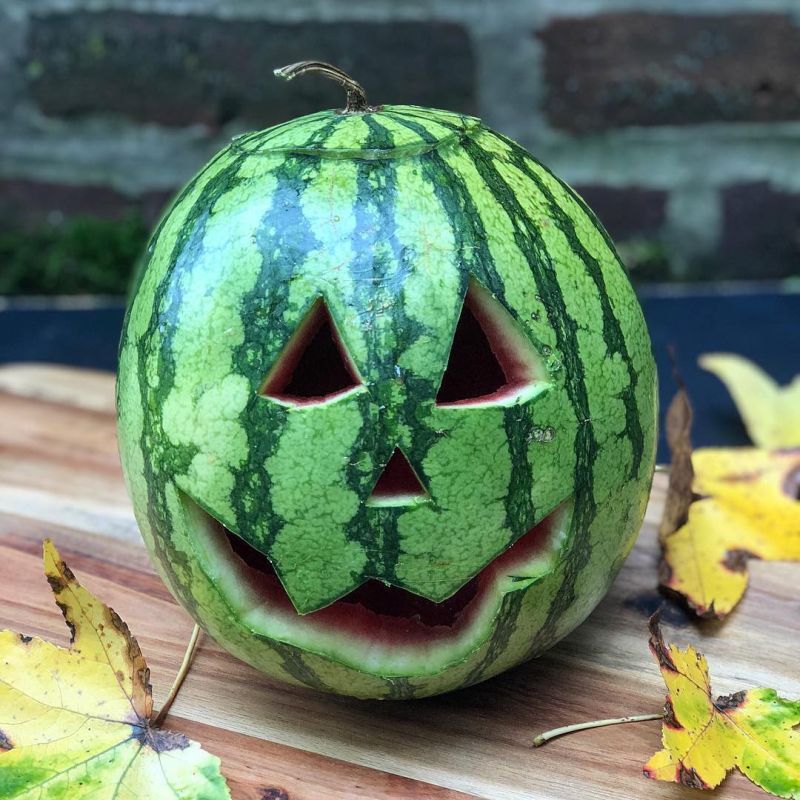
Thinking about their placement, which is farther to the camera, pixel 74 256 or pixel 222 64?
pixel 74 256

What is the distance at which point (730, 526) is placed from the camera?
1590 mm

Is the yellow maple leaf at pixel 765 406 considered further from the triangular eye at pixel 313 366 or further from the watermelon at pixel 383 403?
the triangular eye at pixel 313 366

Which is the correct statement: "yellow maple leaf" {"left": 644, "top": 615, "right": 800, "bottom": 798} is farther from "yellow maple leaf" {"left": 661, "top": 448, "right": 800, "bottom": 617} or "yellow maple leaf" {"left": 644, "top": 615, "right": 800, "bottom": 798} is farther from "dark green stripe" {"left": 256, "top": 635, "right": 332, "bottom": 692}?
"dark green stripe" {"left": 256, "top": 635, "right": 332, "bottom": 692}

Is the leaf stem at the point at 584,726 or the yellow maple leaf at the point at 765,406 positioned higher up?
the yellow maple leaf at the point at 765,406

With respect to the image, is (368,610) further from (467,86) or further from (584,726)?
(467,86)

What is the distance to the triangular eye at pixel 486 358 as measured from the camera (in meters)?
1.07

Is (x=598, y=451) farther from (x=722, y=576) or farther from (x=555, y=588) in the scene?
→ (x=722, y=576)

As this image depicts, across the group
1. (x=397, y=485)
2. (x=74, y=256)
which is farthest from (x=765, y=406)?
(x=74, y=256)

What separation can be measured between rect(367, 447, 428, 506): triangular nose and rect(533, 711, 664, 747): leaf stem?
347 mm

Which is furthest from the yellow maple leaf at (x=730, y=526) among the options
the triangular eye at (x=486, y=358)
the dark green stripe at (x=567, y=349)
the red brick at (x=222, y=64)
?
the red brick at (x=222, y=64)

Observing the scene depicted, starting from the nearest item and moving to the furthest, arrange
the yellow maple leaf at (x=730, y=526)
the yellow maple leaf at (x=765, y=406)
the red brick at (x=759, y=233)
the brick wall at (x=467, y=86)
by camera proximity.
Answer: the yellow maple leaf at (x=730, y=526) → the yellow maple leaf at (x=765, y=406) → the brick wall at (x=467, y=86) → the red brick at (x=759, y=233)

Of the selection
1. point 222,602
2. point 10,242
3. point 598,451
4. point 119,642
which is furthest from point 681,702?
point 10,242

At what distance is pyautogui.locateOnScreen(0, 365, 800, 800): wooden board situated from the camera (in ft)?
3.77

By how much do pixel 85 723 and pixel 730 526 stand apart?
968mm
